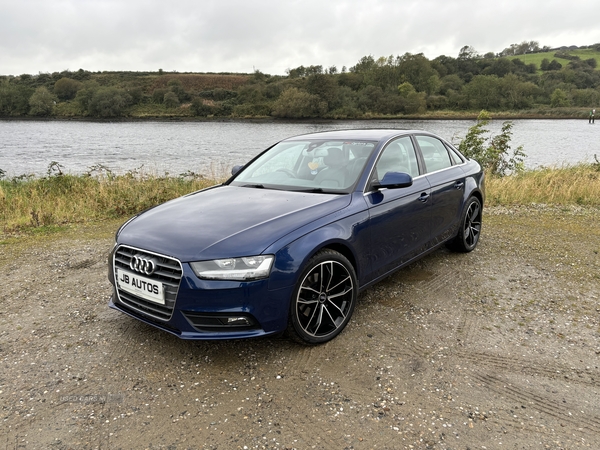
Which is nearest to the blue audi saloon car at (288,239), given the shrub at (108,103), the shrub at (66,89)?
the shrub at (108,103)

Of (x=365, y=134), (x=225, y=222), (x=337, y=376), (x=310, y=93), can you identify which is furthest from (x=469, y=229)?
(x=310, y=93)

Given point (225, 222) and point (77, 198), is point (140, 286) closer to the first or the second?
point (225, 222)

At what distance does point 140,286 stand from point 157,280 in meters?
0.19

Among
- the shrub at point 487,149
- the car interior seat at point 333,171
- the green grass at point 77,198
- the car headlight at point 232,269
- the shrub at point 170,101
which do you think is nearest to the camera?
the car headlight at point 232,269

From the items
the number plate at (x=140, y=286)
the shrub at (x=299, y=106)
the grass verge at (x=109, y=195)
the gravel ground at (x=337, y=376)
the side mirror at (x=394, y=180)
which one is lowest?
the gravel ground at (x=337, y=376)

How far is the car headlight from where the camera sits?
8.87 feet

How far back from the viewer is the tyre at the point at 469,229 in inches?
204

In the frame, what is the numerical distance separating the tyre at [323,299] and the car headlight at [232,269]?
1.10 ft

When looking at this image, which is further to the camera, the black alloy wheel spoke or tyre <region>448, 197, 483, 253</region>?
tyre <region>448, 197, 483, 253</region>

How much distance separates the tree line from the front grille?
65.1 m

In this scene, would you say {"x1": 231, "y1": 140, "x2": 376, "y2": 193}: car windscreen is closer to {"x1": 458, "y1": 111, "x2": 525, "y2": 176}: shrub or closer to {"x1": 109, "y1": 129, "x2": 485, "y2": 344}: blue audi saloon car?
{"x1": 109, "y1": 129, "x2": 485, "y2": 344}: blue audi saloon car

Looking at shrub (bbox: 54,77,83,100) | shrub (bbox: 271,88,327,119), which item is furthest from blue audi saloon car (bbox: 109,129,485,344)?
shrub (bbox: 54,77,83,100)

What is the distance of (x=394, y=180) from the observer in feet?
11.7

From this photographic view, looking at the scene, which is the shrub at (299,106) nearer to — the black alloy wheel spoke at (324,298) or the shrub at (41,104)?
the shrub at (41,104)
